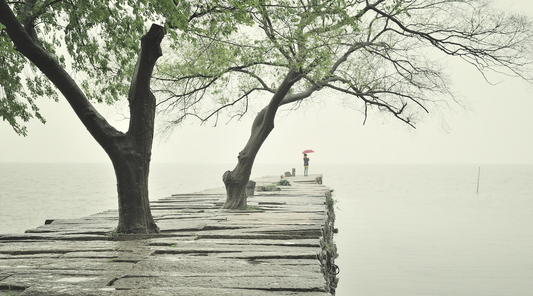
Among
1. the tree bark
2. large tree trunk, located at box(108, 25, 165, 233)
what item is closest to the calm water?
the tree bark

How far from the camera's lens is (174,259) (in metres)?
6.48

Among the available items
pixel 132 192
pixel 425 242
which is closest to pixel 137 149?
pixel 132 192

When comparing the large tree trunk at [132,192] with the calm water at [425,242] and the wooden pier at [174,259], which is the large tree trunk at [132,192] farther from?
the calm water at [425,242]

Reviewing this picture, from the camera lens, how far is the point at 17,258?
21.8ft

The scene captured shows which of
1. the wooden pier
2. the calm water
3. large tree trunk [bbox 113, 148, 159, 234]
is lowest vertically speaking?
the calm water

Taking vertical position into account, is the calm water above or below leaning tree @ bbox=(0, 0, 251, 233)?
below

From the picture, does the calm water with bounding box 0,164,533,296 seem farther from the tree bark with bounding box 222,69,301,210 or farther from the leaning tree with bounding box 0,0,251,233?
the leaning tree with bounding box 0,0,251,233

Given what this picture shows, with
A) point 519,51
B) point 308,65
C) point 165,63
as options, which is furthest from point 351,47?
point 165,63

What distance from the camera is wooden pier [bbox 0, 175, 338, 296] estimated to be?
5066 mm

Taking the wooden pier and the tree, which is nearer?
the wooden pier

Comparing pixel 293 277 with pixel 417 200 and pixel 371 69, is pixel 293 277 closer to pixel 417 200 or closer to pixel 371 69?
pixel 371 69

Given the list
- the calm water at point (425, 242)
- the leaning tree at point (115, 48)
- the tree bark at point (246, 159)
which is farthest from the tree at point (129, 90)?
the calm water at point (425, 242)

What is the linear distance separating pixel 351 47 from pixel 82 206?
34278 millimetres

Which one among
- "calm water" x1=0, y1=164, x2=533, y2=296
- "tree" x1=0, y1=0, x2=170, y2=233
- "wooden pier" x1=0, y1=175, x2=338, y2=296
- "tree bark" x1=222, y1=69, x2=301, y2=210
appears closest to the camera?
"wooden pier" x1=0, y1=175, x2=338, y2=296
